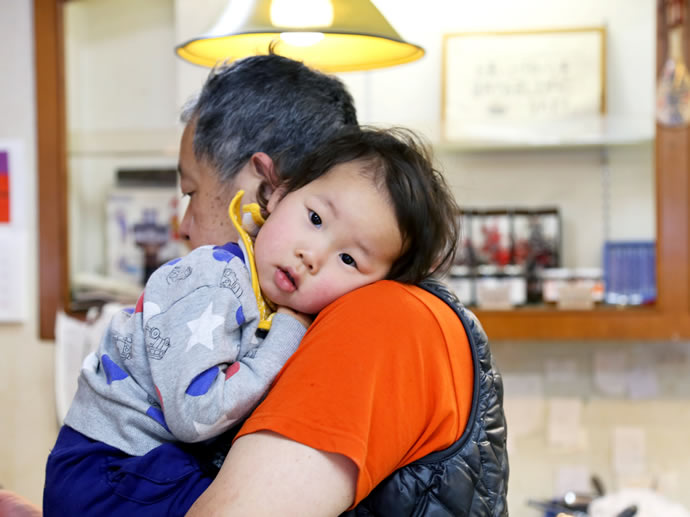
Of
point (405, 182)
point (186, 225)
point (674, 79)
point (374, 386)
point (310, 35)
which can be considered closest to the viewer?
point (374, 386)

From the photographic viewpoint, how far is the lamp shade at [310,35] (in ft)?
3.95

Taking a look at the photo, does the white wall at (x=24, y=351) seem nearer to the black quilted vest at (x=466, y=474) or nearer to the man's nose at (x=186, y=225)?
the man's nose at (x=186, y=225)

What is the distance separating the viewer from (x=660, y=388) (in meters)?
2.59

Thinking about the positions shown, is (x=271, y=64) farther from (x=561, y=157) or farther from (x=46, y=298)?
(x=46, y=298)

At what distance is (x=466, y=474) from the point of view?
0.83 meters

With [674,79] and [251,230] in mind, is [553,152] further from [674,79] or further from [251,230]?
[251,230]

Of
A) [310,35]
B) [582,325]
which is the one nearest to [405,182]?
[310,35]

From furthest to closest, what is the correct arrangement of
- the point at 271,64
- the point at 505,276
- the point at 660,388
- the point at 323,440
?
the point at 660,388 → the point at 505,276 → the point at 271,64 → the point at 323,440

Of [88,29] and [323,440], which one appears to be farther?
[88,29]

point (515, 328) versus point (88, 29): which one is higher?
point (88, 29)

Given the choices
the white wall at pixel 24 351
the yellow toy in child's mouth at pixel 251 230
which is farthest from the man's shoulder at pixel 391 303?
the white wall at pixel 24 351

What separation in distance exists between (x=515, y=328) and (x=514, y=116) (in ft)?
2.15

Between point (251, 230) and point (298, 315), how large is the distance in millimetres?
148

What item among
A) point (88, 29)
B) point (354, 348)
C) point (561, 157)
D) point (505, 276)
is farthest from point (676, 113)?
point (88, 29)
